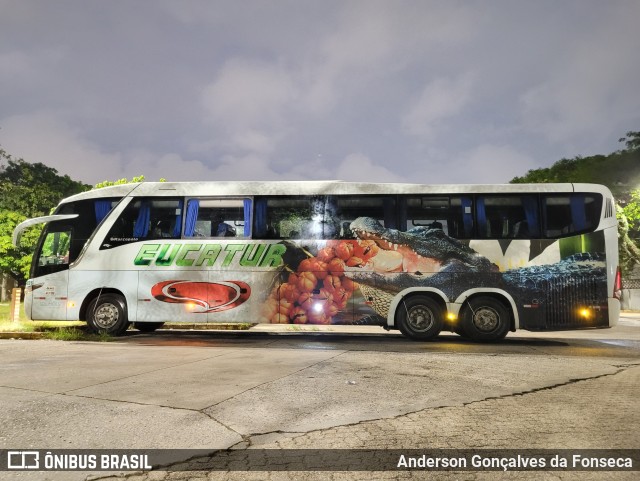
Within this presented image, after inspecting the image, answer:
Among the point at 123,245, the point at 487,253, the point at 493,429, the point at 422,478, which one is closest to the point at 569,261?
the point at 487,253

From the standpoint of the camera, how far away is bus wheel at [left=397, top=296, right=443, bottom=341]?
34.9 ft

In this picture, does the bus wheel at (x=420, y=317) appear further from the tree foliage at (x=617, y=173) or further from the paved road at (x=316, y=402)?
the tree foliage at (x=617, y=173)

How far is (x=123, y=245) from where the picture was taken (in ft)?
37.7

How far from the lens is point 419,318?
10.7m

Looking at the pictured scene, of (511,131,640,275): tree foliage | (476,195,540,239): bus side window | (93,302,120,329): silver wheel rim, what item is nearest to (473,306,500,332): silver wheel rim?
(476,195,540,239): bus side window

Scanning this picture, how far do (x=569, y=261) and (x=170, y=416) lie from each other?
935cm

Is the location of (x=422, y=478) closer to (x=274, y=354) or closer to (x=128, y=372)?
(x=128, y=372)

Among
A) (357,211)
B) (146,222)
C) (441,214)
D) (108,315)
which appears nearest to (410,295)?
(441,214)

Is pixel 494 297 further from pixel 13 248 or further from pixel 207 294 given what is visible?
pixel 13 248

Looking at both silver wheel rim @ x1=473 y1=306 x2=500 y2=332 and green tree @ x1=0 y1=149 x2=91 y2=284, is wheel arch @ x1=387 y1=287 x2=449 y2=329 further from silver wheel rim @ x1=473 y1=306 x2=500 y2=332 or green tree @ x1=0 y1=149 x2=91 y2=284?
green tree @ x1=0 y1=149 x2=91 y2=284

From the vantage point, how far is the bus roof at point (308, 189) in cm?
1066

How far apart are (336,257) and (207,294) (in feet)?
11.0

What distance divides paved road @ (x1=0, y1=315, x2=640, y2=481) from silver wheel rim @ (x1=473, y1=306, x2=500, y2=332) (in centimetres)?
177

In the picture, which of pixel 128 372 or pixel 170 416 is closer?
pixel 170 416
